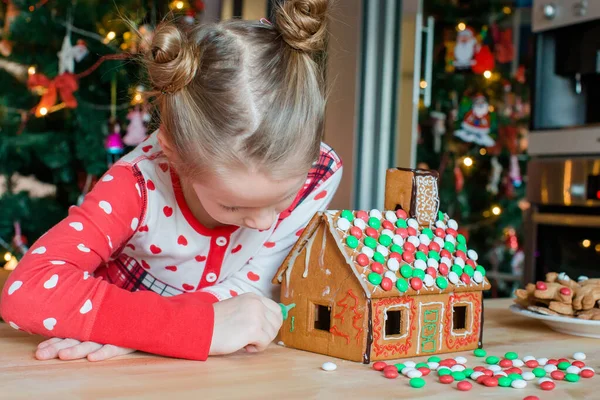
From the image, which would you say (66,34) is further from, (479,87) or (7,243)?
(479,87)

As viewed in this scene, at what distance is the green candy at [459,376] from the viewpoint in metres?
0.76

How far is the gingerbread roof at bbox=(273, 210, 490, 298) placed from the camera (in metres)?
0.85

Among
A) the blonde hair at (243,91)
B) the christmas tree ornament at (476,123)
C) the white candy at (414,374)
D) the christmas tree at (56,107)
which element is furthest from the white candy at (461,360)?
the christmas tree ornament at (476,123)

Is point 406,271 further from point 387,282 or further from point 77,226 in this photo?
point 77,226

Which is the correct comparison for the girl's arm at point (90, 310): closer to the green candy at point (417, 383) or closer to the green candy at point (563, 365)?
the green candy at point (417, 383)

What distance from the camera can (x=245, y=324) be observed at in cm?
85

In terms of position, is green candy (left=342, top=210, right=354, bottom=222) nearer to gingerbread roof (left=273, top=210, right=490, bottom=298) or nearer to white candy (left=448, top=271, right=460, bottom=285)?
gingerbread roof (left=273, top=210, right=490, bottom=298)

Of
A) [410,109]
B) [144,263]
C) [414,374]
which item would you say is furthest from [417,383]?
[410,109]

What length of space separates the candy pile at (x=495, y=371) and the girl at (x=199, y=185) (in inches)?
7.2

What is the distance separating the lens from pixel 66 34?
3008mm

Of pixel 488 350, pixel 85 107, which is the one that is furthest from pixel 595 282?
pixel 85 107

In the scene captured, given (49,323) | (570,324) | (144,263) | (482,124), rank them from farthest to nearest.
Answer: (482,124) → (144,263) → (570,324) → (49,323)

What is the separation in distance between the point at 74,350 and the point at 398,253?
41 cm

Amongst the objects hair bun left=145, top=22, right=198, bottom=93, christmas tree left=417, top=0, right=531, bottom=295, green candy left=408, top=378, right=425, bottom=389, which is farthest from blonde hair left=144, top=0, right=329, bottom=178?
christmas tree left=417, top=0, right=531, bottom=295
